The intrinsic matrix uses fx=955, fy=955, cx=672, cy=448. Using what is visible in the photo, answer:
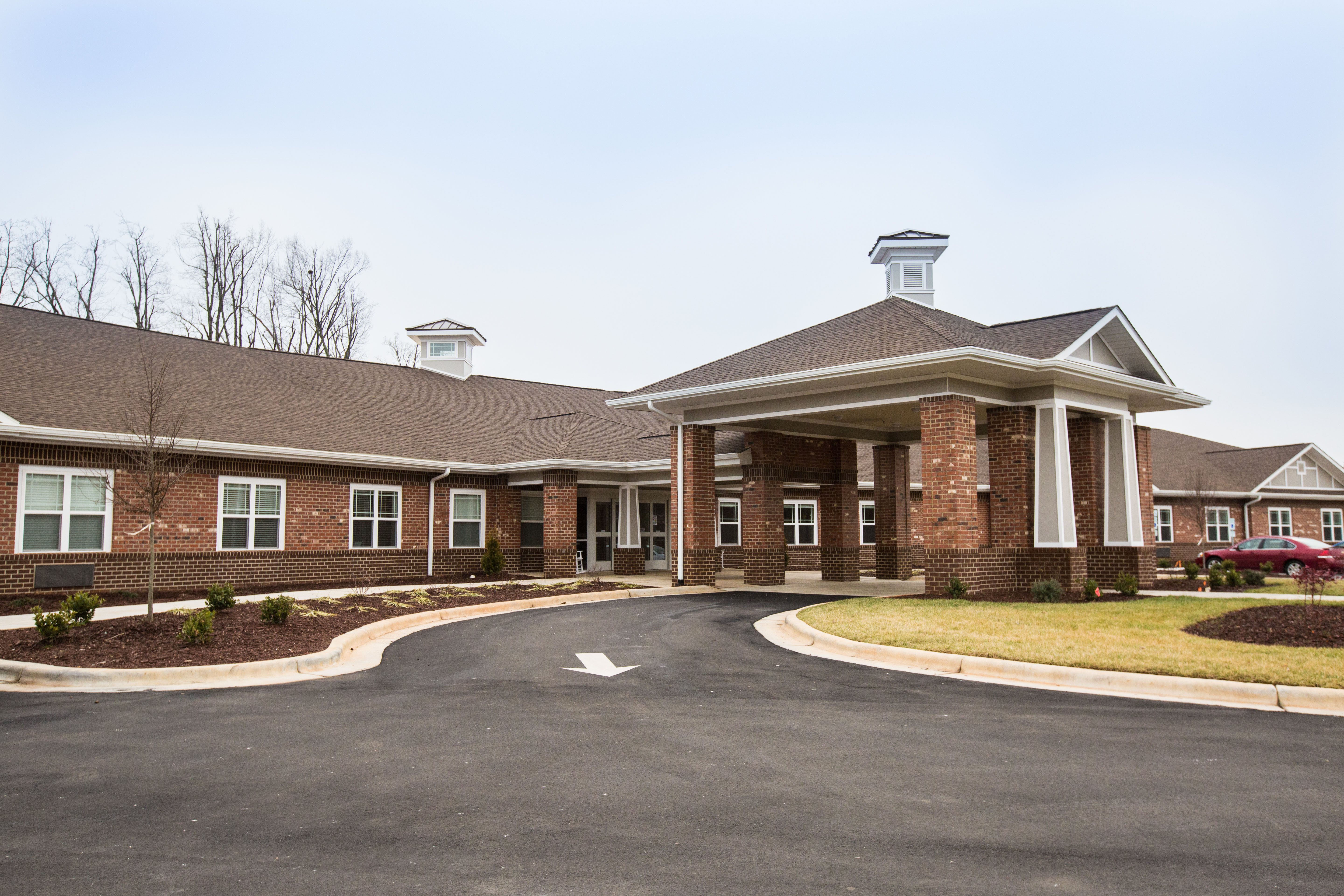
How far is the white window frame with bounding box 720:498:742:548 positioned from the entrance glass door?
81.4 inches

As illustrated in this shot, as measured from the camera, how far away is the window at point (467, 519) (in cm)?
2503

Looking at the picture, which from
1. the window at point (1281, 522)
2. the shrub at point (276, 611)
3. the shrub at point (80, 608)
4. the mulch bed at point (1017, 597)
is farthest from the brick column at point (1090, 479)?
the window at point (1281, 522)

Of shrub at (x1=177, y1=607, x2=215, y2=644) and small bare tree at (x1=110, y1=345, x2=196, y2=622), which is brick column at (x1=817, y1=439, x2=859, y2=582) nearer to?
small bare tree at (x1=110, y1=345, x2=196, y2=622)

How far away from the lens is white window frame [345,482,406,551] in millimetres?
22500

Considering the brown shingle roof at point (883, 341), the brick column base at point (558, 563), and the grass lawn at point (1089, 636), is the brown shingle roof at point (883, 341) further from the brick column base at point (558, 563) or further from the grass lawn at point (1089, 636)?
the brick column base at point (558, 563)

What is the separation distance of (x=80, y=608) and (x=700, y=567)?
43.0ft

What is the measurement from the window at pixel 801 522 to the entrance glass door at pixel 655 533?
501cm

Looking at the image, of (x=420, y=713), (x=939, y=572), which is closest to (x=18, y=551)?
(x=420, y=713)

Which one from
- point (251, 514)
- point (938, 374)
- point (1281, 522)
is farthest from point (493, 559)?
point (1281, 522)

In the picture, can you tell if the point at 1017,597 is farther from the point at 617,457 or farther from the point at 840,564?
the point at 617,457

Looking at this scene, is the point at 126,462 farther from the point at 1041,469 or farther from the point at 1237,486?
the point at 1237,486

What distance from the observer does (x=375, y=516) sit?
23109mm

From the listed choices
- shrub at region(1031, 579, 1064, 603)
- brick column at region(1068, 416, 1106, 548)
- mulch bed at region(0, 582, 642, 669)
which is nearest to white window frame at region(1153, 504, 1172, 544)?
brick column at region(1068, 416, 1106, 548)

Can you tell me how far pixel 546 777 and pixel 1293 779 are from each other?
484cm
